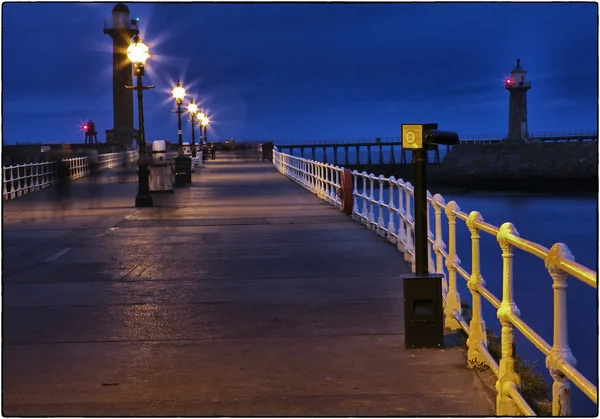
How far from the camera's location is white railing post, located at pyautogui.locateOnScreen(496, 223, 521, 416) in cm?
493

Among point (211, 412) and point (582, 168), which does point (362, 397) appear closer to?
point (211, 412)

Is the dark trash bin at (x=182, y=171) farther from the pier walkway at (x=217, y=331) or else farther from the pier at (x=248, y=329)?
the pier at (x=248, y=329)

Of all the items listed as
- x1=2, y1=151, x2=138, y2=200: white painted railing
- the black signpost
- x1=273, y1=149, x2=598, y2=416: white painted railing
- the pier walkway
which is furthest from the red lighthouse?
the black signpost

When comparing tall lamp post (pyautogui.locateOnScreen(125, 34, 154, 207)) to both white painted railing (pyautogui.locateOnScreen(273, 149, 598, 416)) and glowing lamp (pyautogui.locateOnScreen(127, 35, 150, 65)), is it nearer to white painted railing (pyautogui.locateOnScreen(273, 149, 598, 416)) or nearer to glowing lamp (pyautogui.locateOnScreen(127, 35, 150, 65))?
glowing lamp (pyautogui.locateOnScreen(127, 35, 150, 65))

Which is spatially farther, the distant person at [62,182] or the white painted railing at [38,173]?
the white painted railing at [38,173]

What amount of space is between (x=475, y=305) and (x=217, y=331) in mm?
2387

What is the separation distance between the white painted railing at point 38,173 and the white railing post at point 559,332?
71.3 feet

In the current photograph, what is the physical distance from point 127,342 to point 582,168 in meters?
87.0

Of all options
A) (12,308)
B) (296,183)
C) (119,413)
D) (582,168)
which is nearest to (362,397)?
(119,413)

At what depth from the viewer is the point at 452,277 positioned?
279 inches

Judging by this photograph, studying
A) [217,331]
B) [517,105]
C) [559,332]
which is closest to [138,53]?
[217,331]

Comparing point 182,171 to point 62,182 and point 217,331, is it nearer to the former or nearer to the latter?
point 62,182

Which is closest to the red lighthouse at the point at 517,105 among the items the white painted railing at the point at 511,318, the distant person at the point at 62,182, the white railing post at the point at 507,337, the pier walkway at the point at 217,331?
the distant person at the point at 62,182

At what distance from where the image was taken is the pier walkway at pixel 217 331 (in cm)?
546
